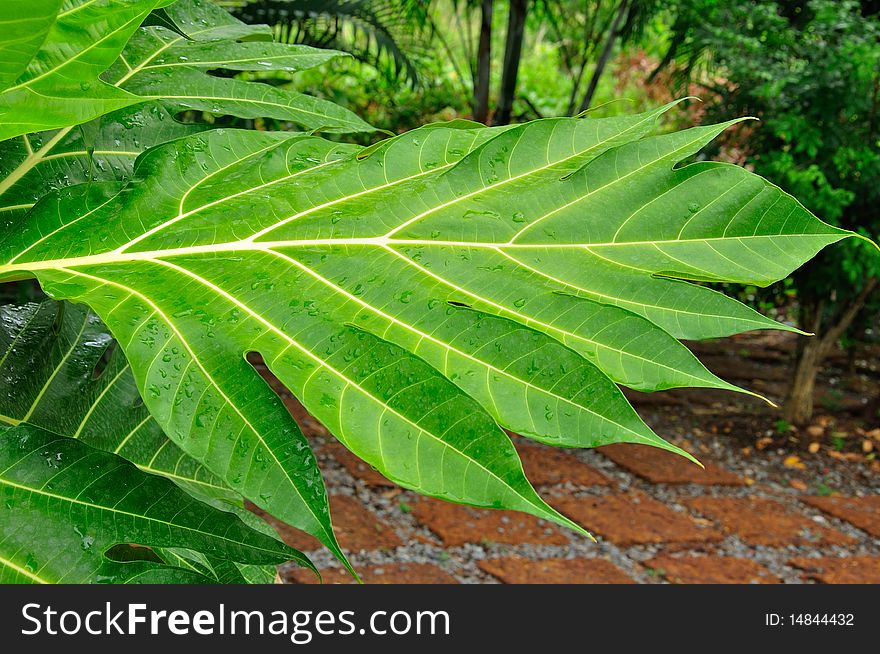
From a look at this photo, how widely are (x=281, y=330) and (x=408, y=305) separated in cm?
6

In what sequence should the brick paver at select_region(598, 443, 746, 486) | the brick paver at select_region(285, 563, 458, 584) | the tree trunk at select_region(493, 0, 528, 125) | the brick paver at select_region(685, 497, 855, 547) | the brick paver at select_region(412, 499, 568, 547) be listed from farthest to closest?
1. the tree trunk at select_region(493, 0, 528, 125)
2. the brick paver at select_region(598, 443, 746, 486)
3. the brick paver at select_region(685, 497, 855, 547)
4. the brick paver at select_region(412, 499, 568, 547)
5. the brick paver at select_region(285, 563, 458, 584)

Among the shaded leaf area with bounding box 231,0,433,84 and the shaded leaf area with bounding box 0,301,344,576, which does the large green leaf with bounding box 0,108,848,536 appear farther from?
the shaded leaf area with bounding box 231,0,433,84

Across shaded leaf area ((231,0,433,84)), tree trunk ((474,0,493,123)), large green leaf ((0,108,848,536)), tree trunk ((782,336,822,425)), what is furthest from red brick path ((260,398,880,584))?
large green leaf ((0,108,848,536))

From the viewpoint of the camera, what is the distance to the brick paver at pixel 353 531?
2.99 meters

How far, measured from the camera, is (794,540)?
3299 mm

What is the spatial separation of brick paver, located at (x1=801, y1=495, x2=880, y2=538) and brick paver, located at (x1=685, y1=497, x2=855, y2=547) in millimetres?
136

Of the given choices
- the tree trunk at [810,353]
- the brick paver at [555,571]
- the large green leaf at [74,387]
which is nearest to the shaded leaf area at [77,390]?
the large green leaf at [74,387]

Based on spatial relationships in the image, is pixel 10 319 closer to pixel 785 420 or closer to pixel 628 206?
pixel 628 206

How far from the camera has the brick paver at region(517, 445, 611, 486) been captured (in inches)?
147

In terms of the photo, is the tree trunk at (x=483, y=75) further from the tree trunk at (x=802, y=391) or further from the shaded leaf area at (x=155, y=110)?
the shaded leaf area at (x=155, y=110)

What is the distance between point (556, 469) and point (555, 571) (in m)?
0.98

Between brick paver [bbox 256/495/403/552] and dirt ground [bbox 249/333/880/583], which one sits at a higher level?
brick paver [bbox 256/495/403/552]

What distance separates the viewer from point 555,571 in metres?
2.93

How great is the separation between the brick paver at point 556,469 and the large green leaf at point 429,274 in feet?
10.6
